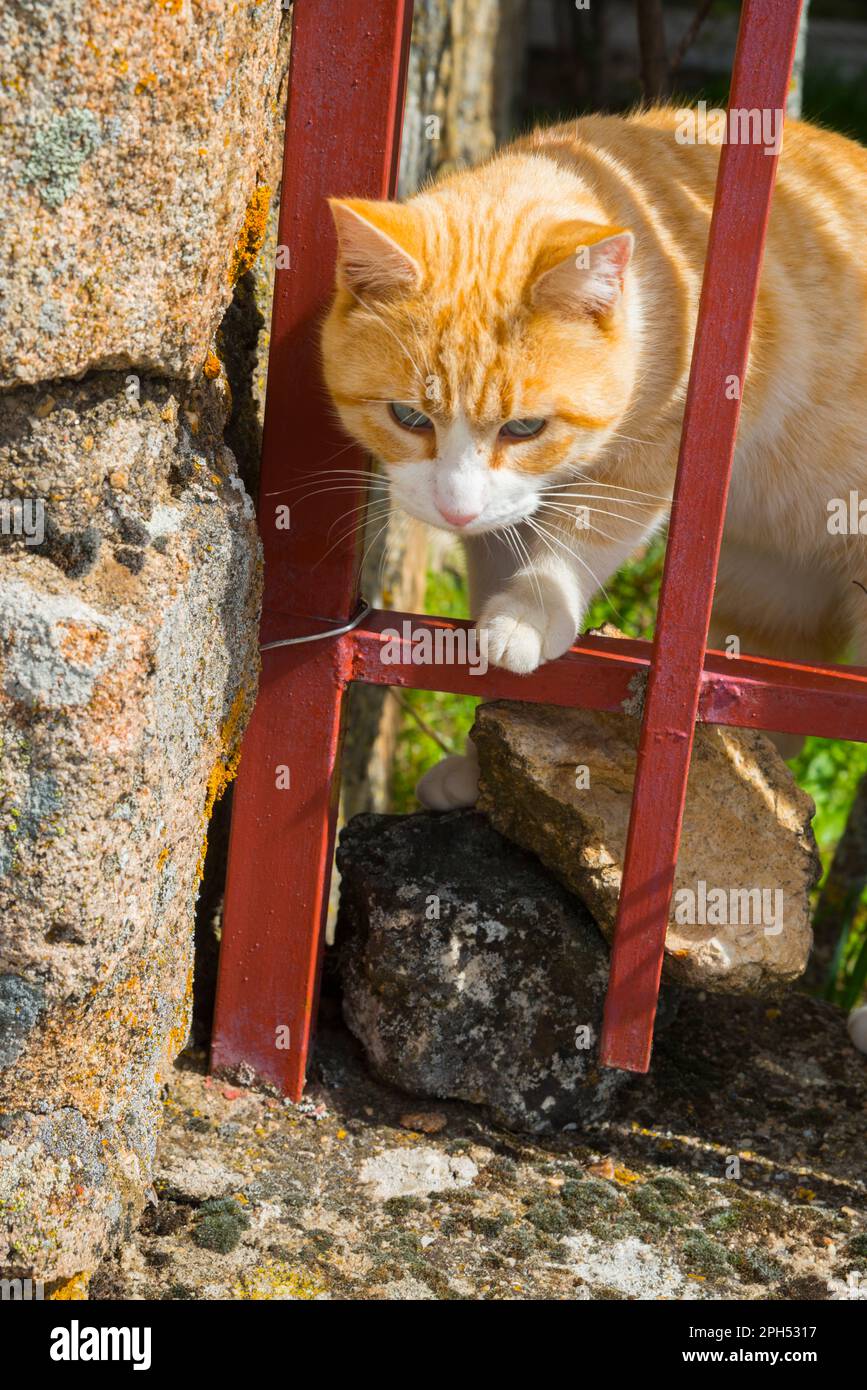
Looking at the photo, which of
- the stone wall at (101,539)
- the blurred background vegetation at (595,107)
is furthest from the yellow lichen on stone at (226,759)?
the blurred background vegetation at (595,107)

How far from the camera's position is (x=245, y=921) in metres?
2.12

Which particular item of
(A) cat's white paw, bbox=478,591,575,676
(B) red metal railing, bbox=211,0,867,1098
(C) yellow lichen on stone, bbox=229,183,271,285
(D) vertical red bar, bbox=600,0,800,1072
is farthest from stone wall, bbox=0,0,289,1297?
(D) vertical red bar, bbox=600,0,800,1072

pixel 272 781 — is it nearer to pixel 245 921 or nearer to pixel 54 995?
pixel 245 921

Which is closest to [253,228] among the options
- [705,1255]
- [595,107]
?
[705,1255]

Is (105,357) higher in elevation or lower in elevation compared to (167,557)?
higher

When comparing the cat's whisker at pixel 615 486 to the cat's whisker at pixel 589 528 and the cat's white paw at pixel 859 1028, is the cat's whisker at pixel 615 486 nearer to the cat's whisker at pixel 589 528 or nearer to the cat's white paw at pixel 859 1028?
the cat's whisker at pixel 589 528

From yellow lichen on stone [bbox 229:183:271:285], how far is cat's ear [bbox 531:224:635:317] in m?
0.40

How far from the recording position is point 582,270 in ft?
5.93

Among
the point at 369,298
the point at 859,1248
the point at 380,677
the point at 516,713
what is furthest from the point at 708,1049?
the point at 369,298

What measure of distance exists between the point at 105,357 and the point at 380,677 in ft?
2.33

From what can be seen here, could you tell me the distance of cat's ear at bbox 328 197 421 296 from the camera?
1753 millimetres

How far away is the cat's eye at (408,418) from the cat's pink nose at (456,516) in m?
0.13

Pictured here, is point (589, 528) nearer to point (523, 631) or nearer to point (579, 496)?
point (579, 496)

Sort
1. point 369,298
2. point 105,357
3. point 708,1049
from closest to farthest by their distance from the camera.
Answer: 1. point 105,357
2. point 369,298
3. point 708,1049
